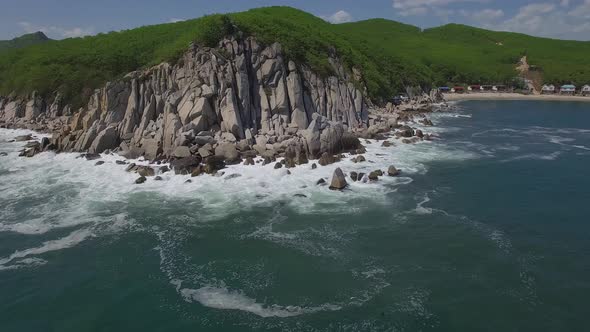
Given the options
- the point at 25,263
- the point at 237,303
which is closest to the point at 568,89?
the point at 237,303

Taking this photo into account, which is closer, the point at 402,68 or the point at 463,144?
the point at 463,144

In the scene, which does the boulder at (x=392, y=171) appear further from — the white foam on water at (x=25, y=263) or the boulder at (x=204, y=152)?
the white foam on water at (x=25, y=263)

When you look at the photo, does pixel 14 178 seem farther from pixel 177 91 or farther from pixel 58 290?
pixel 58 290

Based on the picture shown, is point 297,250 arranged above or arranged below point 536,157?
below

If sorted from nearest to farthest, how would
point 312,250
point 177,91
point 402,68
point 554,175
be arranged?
1. point 312,250
2. point 554,175
3. point 177,91
4. point 402,68

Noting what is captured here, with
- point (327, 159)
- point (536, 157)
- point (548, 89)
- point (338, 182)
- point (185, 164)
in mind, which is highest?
point (548, 89)

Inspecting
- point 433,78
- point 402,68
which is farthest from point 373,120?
point 433,78

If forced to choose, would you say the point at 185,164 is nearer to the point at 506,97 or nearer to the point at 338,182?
the point at 338,182
